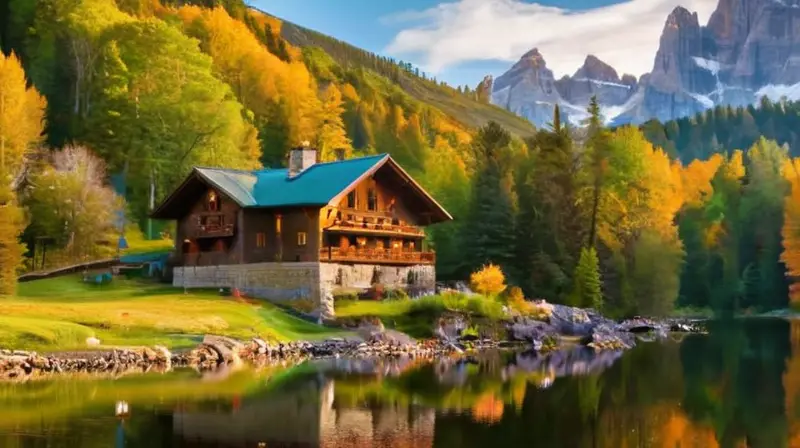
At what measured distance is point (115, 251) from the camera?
245 feet

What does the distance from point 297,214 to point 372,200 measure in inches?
273

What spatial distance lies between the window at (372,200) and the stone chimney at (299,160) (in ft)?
16.7

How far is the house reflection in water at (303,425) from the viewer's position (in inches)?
986

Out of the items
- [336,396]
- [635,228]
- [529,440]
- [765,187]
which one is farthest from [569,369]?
[765,187]

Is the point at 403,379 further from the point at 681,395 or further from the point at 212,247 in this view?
the point at 212,247

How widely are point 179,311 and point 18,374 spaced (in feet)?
47.8

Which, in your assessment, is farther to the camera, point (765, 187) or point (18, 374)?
point (765, 187)

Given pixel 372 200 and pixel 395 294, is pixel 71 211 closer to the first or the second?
pixel 372 200

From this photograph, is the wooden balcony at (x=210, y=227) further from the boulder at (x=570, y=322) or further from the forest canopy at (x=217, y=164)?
the boulder at (x=570, y=322)

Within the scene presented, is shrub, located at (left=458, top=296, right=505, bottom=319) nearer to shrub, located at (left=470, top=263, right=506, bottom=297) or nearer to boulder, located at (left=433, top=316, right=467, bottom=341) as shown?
boulder, located at (left=433, top=316, right=467, bottom=341)

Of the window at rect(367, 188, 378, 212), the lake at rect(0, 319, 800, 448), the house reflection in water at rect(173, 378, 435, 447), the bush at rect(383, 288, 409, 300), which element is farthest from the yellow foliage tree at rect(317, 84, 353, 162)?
the house reflection in water at rect(173, 378, 435, 447)

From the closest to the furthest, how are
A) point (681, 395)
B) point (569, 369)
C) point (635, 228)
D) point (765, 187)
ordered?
point (681, 395) → point (569, 369) → point (635, 228) → point (765, 187)

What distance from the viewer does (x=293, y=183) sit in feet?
221

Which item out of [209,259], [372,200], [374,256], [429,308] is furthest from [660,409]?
[209,259]
